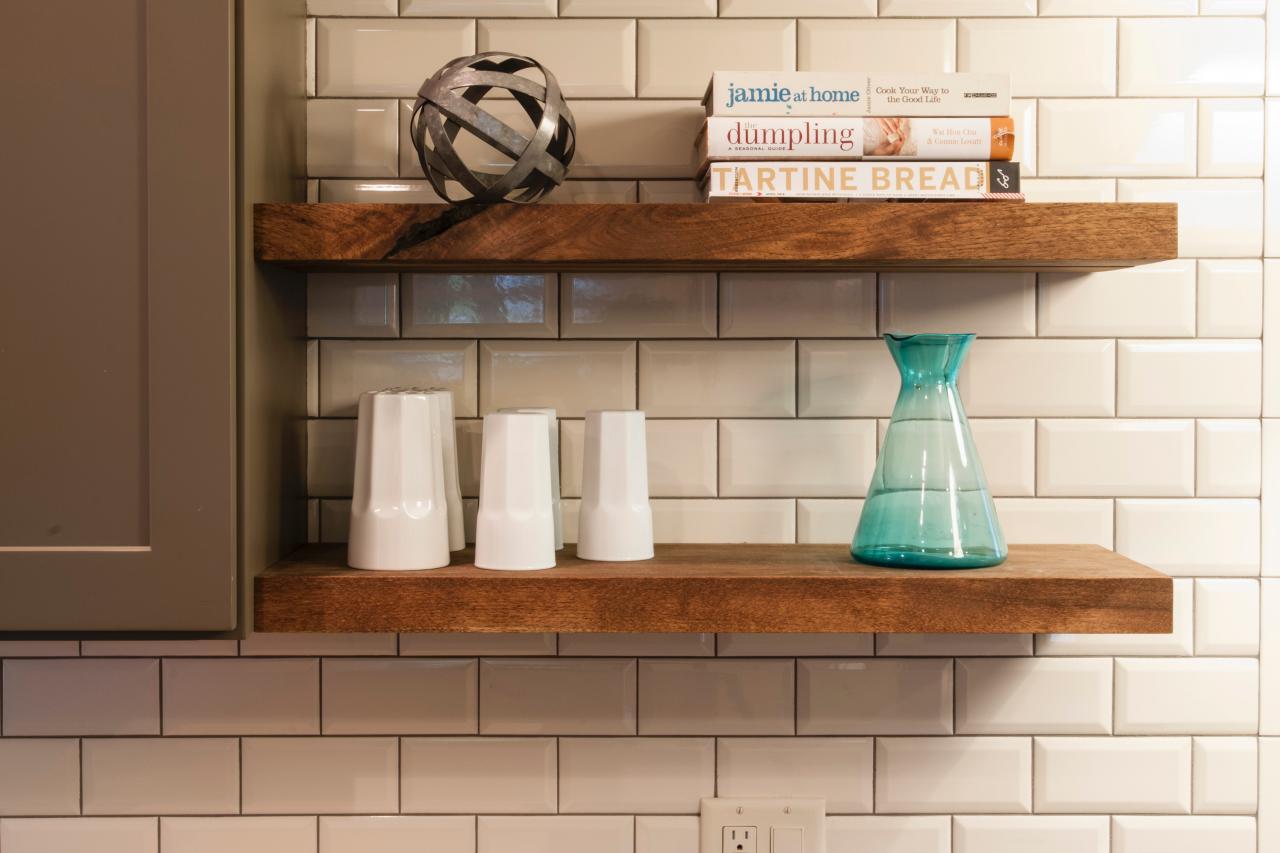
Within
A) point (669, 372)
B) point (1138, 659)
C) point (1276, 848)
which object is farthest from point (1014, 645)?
point (669, 372)

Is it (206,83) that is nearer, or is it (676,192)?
(206,83)

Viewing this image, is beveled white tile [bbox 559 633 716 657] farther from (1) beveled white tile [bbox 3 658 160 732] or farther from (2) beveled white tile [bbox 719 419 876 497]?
(1) beveled white tile [bbox 3 658 160 732]

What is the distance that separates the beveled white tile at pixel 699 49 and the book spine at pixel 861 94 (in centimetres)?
19

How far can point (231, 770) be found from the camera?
1.25 metres

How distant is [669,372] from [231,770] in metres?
0.70

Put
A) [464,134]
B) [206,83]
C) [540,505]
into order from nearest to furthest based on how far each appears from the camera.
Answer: [206,83] < [540,505] < [464,134]

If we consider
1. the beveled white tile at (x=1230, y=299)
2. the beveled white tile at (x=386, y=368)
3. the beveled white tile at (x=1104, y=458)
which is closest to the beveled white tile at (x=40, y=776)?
the beveled white tile at (x=386, y=368)

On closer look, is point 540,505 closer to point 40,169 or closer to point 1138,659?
point 40,169

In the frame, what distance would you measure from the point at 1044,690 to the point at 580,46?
0.94 meters

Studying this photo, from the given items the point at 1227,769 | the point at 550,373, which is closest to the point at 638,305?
the point at 550,373

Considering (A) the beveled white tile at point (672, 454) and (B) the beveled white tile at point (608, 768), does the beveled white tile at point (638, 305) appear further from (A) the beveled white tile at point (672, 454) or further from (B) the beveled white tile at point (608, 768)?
Result: (B) the beveled white tile at point (608, 768)

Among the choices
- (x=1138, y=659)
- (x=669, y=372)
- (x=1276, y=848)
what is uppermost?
(x=669, y=372)

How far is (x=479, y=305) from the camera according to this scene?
48.9 inches

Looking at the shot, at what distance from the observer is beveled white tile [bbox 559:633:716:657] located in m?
1.25
